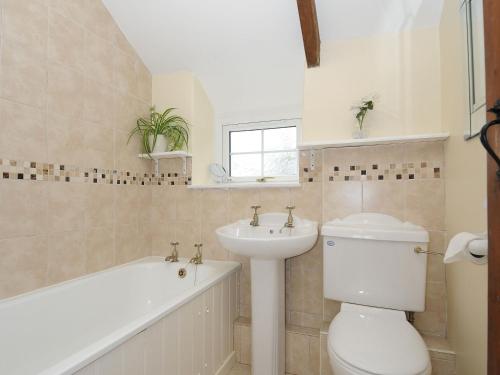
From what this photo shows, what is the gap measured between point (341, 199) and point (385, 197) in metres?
0.25

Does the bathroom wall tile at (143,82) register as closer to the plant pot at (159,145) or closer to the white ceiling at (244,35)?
the white ceiling at (244,35)

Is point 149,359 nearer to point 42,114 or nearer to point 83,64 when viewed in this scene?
point 42,114

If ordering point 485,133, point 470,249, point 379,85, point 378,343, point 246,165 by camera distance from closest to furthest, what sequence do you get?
point 485,133 → point 470,249 → point 378,343 → point 379,85 → point 246,165

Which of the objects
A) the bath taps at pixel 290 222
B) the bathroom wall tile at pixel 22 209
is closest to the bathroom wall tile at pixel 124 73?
the bathroom wall tile at pixel 22 209

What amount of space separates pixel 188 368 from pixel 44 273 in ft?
2.93

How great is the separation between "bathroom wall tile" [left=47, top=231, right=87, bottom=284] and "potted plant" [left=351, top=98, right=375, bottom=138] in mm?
1763

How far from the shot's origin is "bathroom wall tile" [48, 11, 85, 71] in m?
1.51

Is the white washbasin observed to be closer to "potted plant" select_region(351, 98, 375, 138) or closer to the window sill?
the window sill

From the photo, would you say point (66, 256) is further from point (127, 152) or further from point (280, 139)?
point (280, 139)

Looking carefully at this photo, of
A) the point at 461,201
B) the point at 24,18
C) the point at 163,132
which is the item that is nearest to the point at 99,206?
the point at 163,132

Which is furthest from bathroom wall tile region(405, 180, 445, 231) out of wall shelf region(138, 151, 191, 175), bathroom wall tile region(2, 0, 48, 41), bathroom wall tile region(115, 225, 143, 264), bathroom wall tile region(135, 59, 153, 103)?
bathroom wall tile region(2, 0, 48, 41)

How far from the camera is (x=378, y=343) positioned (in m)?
1.15

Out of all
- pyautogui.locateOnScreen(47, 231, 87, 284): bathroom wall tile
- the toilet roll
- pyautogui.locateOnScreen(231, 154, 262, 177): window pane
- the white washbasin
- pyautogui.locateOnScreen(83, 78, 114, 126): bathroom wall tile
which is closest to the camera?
the toilet roll

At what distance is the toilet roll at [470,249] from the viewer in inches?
28.7
